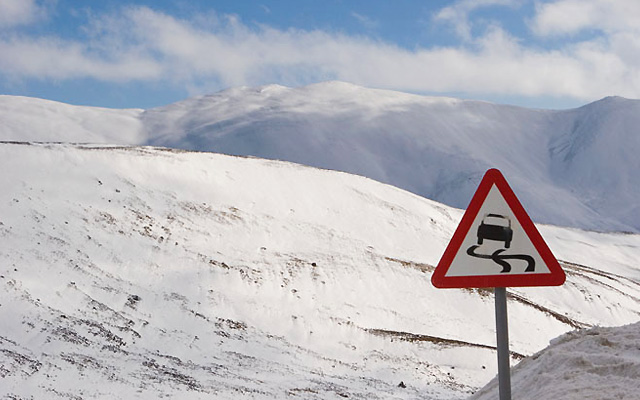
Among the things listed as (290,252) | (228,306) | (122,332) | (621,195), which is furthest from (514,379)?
(621,195)

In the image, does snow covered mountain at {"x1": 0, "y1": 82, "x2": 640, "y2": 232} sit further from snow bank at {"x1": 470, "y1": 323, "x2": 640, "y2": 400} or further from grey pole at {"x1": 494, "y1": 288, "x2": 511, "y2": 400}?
grey pole at {"x1": 494, "y1": 288, "x2": 511, "y2": 400}

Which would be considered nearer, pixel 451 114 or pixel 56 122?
pixel 56 122

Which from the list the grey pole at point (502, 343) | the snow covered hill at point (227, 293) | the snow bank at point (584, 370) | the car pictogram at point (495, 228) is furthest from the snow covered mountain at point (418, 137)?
the grey pole at point (502, 343)

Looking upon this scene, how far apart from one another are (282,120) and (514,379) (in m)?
159

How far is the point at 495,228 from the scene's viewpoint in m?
4.89

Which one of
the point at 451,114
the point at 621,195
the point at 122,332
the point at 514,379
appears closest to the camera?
the point at 514,379

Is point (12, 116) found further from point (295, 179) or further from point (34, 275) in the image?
point (34, 275)

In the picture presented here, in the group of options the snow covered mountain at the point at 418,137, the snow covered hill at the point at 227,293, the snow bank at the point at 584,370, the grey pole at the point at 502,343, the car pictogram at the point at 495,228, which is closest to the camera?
the grey pole at the point at 502,343

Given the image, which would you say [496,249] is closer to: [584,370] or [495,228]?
[495,228]

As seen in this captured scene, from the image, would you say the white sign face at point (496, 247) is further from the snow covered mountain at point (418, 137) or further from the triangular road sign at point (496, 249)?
the snow covered mountain at point (418, 137)

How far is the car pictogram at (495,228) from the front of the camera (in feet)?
15.9

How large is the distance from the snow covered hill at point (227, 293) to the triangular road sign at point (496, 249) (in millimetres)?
14491

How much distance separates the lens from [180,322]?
25688 millimetres

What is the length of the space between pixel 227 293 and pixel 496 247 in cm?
2557
